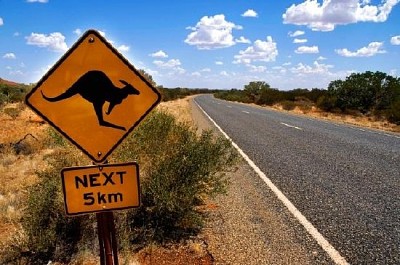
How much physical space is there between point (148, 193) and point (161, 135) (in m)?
1.20

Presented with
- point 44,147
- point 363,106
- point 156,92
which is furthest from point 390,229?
point 363,106

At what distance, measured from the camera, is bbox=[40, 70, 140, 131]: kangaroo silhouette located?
235cm

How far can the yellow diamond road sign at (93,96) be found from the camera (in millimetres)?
2322

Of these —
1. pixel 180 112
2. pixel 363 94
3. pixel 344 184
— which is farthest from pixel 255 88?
pixel 344 184

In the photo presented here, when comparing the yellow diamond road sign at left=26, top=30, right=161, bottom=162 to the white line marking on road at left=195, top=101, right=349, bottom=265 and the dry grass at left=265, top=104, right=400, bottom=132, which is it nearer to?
the white line marking on road at left=195, top=101, right=349, bottom=265

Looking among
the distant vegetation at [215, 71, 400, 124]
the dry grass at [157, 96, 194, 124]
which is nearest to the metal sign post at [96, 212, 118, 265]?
the dry grass at [157, 96, 194, 124]

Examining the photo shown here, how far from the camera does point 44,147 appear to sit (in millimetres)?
10820

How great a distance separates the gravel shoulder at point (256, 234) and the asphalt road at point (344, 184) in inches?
11.6

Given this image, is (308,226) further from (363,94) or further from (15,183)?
(363,94)

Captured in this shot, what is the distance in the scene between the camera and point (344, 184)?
6906 millimetres

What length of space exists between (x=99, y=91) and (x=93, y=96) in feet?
0.15

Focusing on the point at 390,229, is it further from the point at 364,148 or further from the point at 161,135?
the point at 364,148

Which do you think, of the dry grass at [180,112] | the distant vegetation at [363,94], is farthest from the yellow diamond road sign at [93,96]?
→ the distant vegetation at [363,94]

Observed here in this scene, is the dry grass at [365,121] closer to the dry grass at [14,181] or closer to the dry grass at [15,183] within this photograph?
the dry grass at [15,183]
